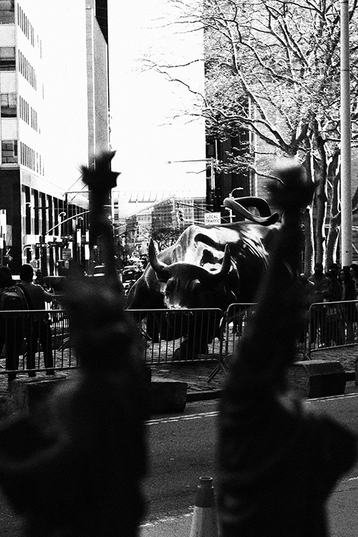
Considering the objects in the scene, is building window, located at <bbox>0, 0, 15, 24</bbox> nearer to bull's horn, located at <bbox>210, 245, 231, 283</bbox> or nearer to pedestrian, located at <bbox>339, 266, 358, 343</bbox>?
pedestrian, located at <bbox>339, 266, 358, 343</bbox>

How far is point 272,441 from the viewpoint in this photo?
1.87 m

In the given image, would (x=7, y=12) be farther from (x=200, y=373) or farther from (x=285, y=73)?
(x=200, y=373)

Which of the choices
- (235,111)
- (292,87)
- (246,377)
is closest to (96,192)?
(246,377)

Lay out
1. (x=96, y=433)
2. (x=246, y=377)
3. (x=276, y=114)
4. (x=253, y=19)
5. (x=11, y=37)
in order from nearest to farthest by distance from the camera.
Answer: (x=96, y=433) < (x=246, y=377) < (x=253, y=19) < (x=276, y=114) < (x=11, y=37)

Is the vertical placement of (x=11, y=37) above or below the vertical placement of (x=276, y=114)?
above

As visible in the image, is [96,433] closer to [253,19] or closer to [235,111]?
[253,19]

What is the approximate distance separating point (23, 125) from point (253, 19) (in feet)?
119

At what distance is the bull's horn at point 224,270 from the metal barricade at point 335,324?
1.49 m

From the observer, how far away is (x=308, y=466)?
192 cm

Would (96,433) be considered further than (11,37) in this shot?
No

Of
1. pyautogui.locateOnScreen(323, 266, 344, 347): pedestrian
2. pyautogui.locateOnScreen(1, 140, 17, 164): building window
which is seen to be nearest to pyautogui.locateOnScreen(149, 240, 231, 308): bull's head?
pyautogui.locateOnScreen(323, 266, 344, 347): pedestrian

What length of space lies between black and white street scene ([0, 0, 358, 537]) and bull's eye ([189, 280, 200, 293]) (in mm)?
64

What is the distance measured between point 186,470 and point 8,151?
Answer: 182 feet

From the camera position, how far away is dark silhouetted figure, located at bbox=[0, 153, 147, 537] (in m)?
1.73
